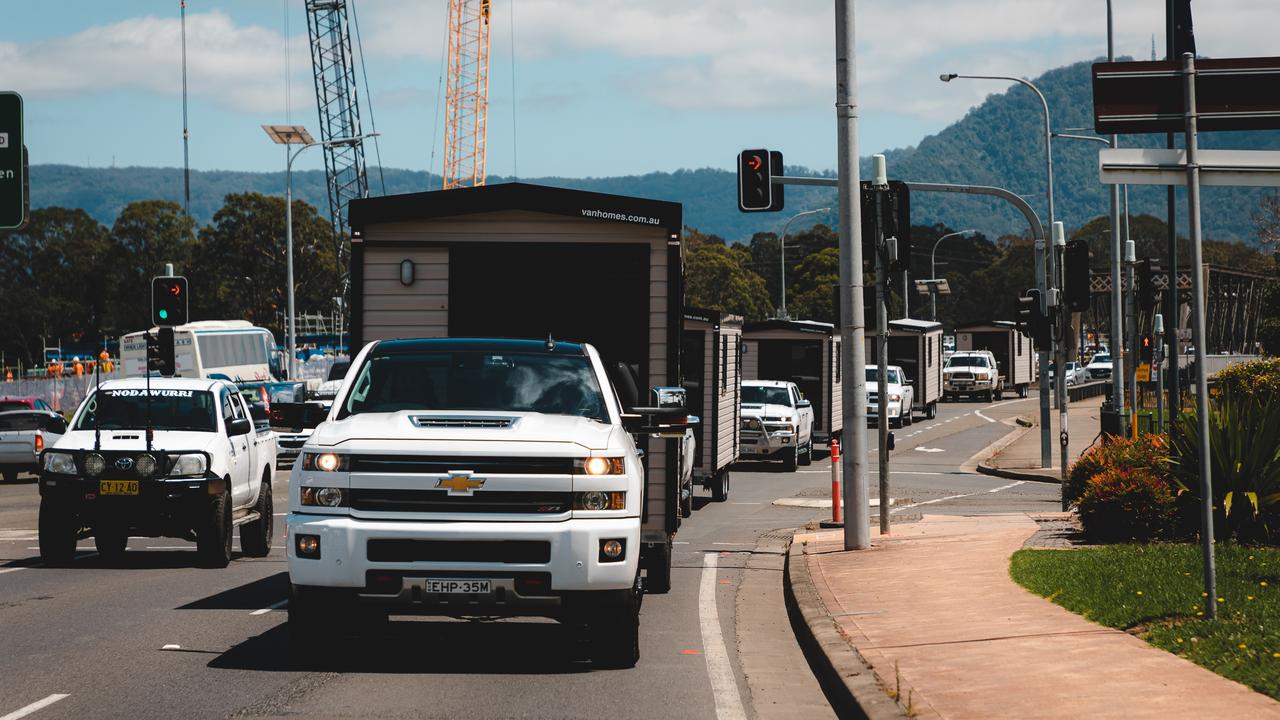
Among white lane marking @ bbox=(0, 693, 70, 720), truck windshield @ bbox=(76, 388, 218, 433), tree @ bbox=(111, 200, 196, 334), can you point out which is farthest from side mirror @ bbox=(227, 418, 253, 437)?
tree @ bbox=(111, 200, 196, 334)

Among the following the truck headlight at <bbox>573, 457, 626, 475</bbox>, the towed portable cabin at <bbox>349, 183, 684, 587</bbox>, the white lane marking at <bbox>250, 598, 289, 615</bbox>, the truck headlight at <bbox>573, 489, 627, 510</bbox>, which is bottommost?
the white lane marking at <bbox>250, 598, 289, 615</bbox>

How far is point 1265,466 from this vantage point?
13.8 metres

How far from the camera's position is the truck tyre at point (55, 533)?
15859 millimetres

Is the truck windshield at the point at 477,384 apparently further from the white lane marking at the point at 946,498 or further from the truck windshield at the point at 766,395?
the truck windshield at the point at 766,395

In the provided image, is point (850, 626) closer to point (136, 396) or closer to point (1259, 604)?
point (1259, 604)

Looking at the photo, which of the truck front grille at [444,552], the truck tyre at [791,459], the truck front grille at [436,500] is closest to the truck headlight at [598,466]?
the truck front grille at [436,500]

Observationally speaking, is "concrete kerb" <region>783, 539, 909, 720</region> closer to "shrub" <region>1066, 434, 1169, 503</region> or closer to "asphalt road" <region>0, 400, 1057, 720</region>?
"asphalt road" <region>0, 400, 1057, 720</region>

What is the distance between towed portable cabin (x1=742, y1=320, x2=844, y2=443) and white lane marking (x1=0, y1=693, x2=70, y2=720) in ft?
105

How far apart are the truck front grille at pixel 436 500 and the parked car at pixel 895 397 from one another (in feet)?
126

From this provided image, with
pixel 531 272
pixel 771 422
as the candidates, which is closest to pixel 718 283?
pixel 771 422

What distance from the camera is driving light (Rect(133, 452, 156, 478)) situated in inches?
607

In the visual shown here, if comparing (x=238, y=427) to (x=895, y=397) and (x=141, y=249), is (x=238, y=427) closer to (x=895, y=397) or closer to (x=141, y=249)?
(x=895, y=397)

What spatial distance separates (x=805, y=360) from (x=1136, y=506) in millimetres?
26046

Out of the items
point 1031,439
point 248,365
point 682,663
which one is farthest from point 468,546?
point 248,365
